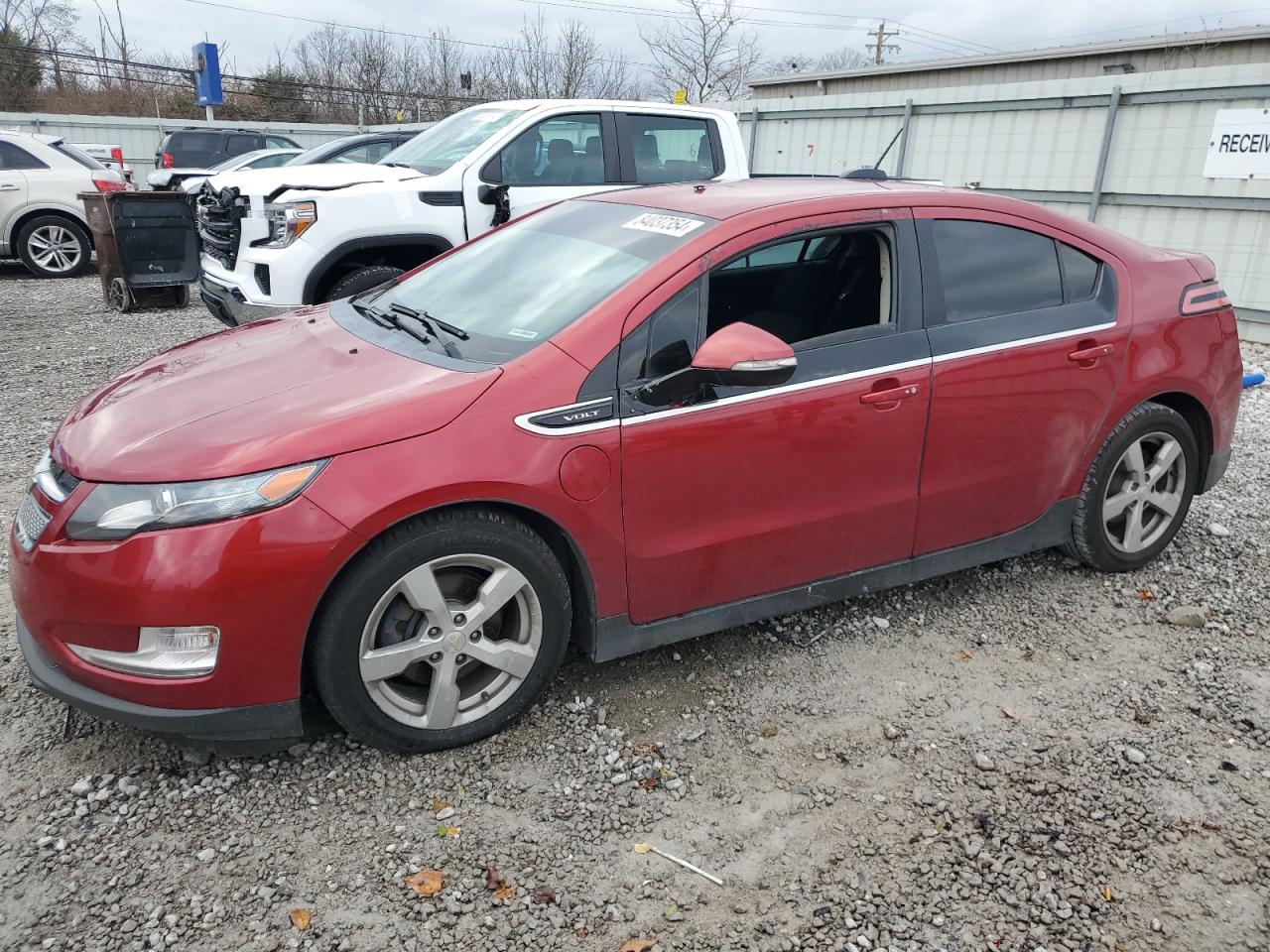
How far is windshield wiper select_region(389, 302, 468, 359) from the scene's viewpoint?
3061mm

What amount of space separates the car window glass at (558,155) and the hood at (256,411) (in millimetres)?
4372

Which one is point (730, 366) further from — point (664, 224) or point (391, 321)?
point (391, 321)

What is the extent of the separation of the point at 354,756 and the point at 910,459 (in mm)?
2128

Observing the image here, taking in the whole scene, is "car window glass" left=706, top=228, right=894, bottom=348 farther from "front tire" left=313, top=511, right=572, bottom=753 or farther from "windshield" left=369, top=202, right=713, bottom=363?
"front tire" left=313, top=511, right=572, bottom=753

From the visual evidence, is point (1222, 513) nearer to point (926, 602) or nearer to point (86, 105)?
point (926, 602)

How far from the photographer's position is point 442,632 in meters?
2.75

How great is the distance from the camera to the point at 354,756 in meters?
2.89

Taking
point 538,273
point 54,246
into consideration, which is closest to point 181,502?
point 538,273

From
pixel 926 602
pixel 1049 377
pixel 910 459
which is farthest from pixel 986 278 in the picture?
pixel 926 602

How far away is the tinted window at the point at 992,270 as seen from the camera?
3.46 meters

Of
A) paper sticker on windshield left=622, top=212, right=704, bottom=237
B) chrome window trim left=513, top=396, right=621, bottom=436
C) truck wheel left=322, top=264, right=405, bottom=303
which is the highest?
paper sticker on windshield left=622, top=212, right=704, bottom=237

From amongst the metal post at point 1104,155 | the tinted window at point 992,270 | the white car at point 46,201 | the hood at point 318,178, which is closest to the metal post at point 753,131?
the metal post at point 1104,155

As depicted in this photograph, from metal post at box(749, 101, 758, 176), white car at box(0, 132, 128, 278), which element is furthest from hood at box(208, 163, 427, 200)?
metal post at box(749, 101, 758, 176)

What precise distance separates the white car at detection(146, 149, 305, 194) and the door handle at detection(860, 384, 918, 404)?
12.7 meters
